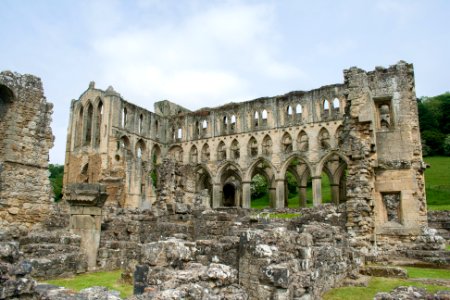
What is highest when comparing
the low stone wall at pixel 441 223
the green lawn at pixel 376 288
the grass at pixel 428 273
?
the low stone wall at pixel 441 223

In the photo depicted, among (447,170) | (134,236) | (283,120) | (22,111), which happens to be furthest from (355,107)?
(447,170)

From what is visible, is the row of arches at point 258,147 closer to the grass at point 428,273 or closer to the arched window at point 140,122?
the arched window at point 140,122

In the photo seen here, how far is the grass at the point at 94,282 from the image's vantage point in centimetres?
695

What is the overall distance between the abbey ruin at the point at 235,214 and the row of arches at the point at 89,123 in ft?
5.02

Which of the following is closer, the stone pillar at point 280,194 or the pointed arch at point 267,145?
the stone pillar at point 280,194

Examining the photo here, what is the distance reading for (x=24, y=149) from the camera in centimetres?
1159

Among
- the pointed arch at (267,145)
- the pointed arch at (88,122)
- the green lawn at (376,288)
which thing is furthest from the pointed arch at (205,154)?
the green lawn at (376,288)

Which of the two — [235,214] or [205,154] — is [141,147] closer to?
[205,154]

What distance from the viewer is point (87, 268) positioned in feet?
29.6

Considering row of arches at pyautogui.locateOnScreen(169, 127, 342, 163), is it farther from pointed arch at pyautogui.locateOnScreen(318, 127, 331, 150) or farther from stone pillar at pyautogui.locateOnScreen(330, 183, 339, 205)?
stone pillar at pyautogui.locateOnScreen(330, 183, 339, 205)

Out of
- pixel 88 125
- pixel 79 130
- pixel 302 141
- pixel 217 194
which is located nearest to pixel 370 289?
pixel 302 141

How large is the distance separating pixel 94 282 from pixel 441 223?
49.6 feet

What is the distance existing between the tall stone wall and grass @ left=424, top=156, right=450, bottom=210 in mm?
25392

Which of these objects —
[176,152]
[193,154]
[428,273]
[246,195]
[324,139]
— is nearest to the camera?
[428,273]
